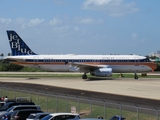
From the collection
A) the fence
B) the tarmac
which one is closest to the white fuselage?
the tarmac

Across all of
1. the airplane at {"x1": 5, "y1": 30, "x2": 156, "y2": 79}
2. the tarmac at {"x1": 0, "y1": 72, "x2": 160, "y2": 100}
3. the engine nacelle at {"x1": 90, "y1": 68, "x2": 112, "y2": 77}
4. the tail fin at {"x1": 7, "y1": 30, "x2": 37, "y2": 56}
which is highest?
the tail fin at {"x1": 7, "y1": 30, "x2": 37, "y2": 56}

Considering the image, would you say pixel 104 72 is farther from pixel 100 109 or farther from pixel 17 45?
pixel 100 109

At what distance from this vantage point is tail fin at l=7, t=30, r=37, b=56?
6612cm

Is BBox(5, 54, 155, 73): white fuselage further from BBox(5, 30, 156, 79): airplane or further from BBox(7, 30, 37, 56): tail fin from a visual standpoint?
BBox(7, 30, 37, 56): tail fin

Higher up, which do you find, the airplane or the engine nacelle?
the airplane

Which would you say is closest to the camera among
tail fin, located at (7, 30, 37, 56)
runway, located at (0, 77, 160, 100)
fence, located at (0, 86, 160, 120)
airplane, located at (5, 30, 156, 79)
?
fence, located at (0, 86, 160, 120)

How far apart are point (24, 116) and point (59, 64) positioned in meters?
44.2

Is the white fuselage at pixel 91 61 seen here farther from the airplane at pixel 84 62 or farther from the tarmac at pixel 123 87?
the tarmac at pixel 123 87

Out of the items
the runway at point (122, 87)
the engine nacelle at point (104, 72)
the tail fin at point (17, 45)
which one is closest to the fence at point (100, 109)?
the runway at point (122, 87)

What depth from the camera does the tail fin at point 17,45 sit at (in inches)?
2603

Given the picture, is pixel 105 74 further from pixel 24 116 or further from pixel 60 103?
pixel 24 116

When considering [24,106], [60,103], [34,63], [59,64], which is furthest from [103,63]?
[24,106]

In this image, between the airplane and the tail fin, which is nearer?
the airplane

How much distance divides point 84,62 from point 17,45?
12436 mm
